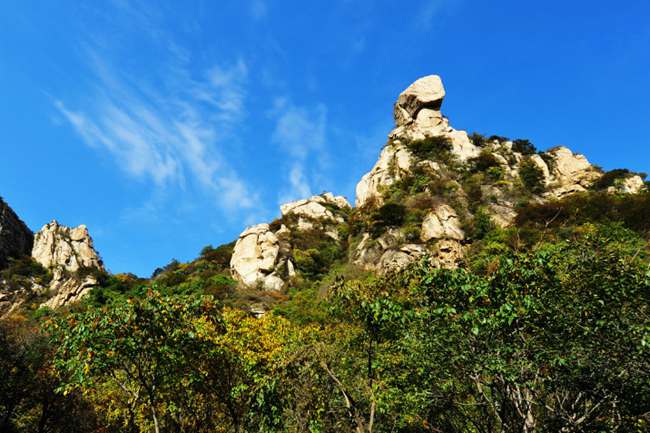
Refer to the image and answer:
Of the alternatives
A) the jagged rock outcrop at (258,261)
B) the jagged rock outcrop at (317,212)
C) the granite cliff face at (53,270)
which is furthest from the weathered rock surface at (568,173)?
the granite cliff face at (53,270)

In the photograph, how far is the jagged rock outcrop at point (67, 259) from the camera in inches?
2264

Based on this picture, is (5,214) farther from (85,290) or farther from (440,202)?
(440,202)

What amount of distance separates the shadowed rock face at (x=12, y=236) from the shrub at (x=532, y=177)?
7824cm

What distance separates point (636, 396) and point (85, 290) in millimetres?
64257

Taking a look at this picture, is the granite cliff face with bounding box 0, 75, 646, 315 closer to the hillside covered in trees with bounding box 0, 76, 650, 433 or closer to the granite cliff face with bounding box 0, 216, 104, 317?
the granite cliff face with bounding box 0, 216, 104, 317

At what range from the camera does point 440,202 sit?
1901 inches

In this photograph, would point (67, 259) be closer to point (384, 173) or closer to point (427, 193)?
point (384, 173)

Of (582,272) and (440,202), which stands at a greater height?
(440,202)

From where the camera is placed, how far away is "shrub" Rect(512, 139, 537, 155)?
6438 cm

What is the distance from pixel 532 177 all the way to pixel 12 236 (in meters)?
81.8

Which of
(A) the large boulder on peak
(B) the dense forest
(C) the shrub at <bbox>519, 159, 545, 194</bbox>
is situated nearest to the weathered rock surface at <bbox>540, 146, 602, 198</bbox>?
(C) the shrub at <bbox>519, 159, 545, 194</bbox>

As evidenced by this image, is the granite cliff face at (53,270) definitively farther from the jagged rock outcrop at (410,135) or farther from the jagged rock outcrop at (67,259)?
the jagged rock outcrop at (410,135)

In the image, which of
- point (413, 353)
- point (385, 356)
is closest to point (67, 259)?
point (385, 356)

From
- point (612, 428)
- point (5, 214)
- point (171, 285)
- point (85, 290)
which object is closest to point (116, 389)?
point (612, 428)
